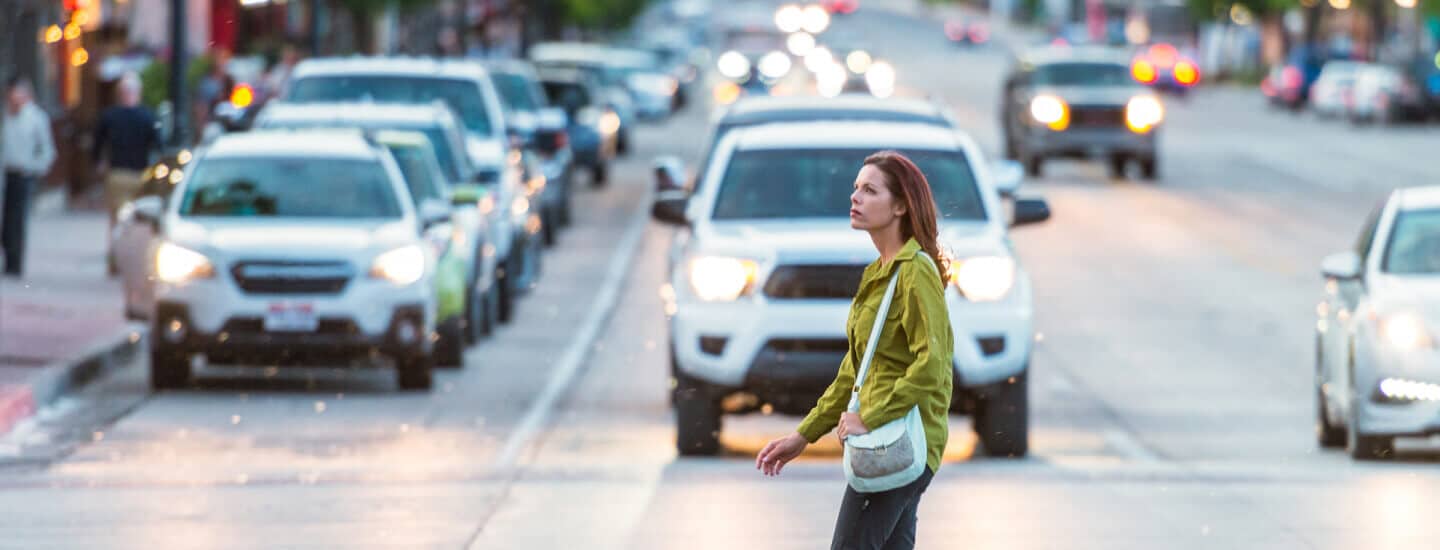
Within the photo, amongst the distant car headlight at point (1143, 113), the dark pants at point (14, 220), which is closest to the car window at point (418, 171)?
the dark pants at point (14, 220)

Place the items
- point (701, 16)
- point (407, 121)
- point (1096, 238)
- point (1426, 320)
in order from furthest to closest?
point (701, 16) → point (1096, 238) → point (407, 121) → point (1426, 320)

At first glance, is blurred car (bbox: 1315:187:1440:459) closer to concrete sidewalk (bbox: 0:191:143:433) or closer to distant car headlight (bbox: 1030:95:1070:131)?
concrete sidewalk (bbox: 0:191:143:433)

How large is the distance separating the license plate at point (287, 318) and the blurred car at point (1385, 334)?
6014 millimetres

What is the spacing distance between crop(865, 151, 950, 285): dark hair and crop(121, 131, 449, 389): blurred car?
10717 millimetres

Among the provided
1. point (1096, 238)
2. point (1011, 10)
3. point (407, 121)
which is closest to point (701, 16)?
point (1011, 10)

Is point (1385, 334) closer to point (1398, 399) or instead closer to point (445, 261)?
point (1398, 399)

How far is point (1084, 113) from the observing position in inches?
1590

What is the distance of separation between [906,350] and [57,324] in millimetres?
14427

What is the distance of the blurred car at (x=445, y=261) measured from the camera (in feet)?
61.2

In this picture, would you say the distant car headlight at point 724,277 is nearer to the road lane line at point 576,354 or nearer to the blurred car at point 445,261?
the road lane line at point 576,354

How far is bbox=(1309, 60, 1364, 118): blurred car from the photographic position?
2640 inches

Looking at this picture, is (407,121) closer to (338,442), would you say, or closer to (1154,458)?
(338,442)

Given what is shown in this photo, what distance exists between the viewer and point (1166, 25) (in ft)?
387

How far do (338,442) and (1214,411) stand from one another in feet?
18.8
